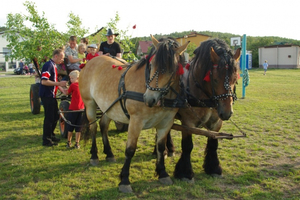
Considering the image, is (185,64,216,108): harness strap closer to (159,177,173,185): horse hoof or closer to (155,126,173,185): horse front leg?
(155,126,173,185): horse front leg

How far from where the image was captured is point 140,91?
11.1 feet

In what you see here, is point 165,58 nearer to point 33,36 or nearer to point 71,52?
point 71,52

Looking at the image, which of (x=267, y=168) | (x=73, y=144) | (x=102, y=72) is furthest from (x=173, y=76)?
(x=73, y=144)

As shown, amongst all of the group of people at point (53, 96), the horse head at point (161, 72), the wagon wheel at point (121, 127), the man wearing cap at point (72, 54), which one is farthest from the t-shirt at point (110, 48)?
the horse head at point (161, 72)

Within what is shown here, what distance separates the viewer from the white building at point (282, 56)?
45281mm

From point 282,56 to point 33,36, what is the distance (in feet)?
157

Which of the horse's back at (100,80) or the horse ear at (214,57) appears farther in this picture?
the horse's back at (100,80)

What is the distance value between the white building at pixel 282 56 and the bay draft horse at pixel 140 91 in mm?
49352

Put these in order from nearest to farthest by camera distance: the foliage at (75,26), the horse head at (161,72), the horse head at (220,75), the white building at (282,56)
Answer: the horse head at (161,72) → the horse head at (220,75) → the foliage at (75,26) → the white building at (282,56)

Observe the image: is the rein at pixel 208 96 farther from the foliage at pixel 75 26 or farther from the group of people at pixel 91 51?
the foliage at pixel 75 26

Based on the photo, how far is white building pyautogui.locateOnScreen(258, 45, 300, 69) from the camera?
45.3m

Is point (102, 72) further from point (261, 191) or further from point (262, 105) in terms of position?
point (262, 105)

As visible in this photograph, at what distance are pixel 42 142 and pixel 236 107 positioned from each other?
6.97 meters

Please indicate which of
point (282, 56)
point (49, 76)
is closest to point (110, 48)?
point (49, 76)
